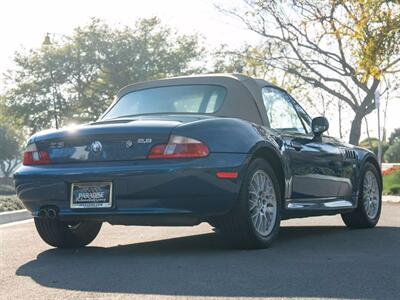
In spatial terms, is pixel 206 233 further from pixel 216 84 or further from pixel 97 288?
pixel 97 288

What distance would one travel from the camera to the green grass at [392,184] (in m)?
18.2

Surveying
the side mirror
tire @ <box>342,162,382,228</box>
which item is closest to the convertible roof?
the side mirror

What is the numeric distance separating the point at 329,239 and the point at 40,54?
39.9m

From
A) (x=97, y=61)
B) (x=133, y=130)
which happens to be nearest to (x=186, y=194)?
(x=133, y=130)

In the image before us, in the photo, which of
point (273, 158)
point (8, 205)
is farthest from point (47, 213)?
point (8, 205)

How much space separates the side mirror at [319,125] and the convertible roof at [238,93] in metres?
0.72

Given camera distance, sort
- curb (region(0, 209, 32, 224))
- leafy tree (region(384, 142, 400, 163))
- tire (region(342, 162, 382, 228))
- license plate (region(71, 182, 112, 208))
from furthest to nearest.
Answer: leafy tree (region(384, 142, 400, 163)) < curb (region(0, 209, 32, 224)) < tire (region(342, 162, 382, 228)) < license plate (region(71, 182, 112, 208))

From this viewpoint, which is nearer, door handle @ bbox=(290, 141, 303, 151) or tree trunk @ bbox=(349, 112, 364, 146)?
door handle @ bbox=(290, 141, 303, 151)

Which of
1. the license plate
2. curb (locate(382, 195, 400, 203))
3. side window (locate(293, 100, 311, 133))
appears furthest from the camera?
curb (locate(382, 195, 400, 203))

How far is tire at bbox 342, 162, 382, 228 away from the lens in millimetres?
8586

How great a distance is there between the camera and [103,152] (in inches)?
239

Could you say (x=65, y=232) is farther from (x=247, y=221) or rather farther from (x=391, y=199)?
(x=391, y=199)

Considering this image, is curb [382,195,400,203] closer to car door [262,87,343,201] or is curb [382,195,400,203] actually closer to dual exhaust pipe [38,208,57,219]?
car door [262,87,343,201]

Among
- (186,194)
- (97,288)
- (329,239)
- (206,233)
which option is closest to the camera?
(97,288)
